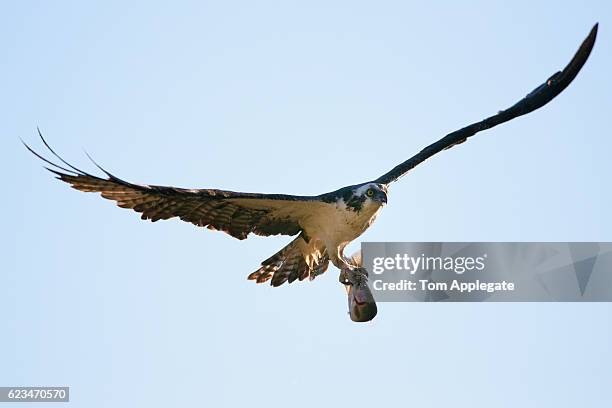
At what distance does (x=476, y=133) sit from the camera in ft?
60.6

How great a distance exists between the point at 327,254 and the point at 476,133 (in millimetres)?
2571

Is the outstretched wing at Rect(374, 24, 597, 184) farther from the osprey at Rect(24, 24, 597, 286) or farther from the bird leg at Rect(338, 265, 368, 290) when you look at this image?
the bird leg at Rect(338, 265, 368, 290)

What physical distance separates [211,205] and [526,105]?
4.50 m

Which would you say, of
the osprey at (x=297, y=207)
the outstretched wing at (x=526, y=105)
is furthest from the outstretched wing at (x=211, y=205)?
the outstretched wing at (x=526, y=105)

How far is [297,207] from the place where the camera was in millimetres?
17156

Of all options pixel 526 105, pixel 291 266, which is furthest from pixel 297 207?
pixel 526 105

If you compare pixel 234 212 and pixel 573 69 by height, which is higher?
pixel 573 69

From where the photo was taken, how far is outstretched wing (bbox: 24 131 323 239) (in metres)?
16.0

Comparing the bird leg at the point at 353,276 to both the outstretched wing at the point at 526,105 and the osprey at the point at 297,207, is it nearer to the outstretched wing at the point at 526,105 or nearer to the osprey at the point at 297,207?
A: the osprey at the point at 297,207

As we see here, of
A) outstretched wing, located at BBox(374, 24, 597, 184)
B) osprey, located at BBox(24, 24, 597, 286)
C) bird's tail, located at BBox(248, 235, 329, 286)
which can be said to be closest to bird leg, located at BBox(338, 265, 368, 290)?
osprey, located at BBox(24, 24, 597, 286)

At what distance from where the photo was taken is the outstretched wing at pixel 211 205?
15977 mm

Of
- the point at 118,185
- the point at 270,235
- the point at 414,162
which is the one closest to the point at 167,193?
the point at 118,185

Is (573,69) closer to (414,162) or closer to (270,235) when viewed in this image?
(414,162)

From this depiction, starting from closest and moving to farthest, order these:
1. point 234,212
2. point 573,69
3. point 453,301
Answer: point 234,212 → point 573,69 → point 453,301
